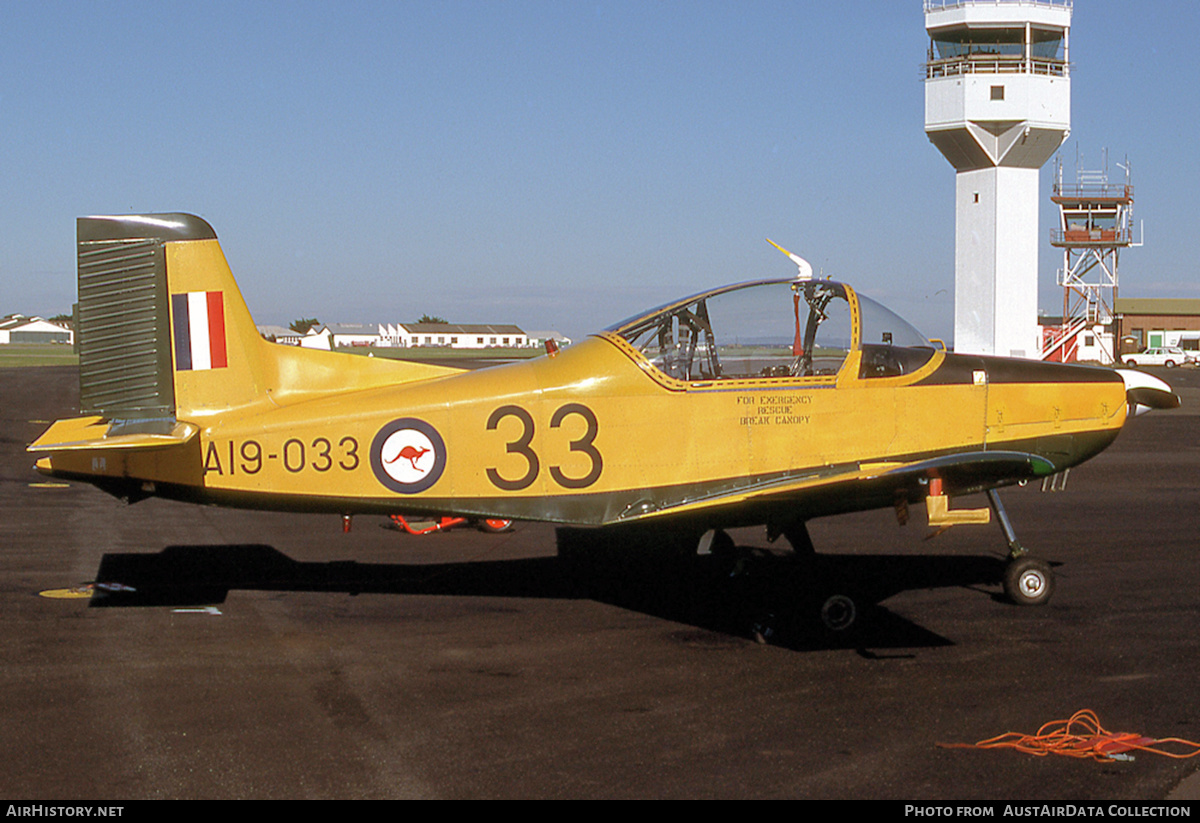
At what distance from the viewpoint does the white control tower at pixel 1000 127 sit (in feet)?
140

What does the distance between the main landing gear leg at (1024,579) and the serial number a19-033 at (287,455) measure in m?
A: 4.85

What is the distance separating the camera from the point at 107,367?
23.0ft

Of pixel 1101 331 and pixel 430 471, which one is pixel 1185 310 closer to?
pixel 1101 331

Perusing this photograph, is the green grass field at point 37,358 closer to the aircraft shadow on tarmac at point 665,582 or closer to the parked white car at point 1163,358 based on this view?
the aircraft shadow on tarmac at point 665,582

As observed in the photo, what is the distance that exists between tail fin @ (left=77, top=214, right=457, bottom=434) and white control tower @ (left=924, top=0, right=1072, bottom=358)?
134 ft

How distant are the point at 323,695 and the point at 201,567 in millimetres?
3862

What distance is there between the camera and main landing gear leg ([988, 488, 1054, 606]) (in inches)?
309

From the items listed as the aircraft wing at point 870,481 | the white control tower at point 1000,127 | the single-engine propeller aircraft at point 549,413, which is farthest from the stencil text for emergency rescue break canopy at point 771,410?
the white control tower at point 1000,127

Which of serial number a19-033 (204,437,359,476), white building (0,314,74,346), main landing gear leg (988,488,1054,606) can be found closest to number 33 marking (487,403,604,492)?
serial number a19-033 (204,437,359,476)

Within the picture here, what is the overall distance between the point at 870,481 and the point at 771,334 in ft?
4.82

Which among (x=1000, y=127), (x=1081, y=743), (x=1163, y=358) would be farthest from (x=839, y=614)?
(x=1163, y=358)

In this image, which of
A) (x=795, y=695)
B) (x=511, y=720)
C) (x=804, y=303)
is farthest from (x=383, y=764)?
(x=804, y=303)

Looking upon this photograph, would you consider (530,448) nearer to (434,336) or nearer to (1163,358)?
(1163,358)

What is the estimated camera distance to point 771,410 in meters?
7.18
